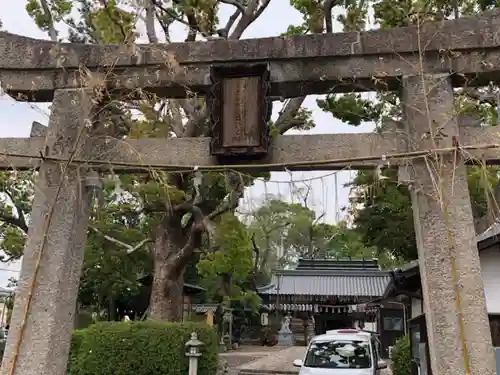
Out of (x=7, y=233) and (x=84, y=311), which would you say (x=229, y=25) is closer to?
(x=7, y=233)

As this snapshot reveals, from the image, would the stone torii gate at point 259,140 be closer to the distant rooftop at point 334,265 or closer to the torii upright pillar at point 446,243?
the torii upright pillar at point 446,243

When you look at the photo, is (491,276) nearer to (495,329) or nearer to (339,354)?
(495,329)

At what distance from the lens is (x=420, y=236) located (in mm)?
5254

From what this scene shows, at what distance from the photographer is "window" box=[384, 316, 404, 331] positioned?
26328 mm

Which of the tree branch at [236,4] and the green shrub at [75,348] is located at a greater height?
the tree branch at [236,4]

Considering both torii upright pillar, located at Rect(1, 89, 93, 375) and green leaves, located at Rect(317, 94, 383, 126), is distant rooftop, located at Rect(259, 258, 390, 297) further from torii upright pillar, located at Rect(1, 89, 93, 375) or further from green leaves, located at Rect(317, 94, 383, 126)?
torii upright pillar, located at Rect(1, 89, 93, 375)

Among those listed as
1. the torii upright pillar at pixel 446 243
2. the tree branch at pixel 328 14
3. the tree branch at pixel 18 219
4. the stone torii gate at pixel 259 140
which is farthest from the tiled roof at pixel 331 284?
the torii upright pillar at pixel 446 243

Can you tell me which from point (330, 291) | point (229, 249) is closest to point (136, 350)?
point (229, 249)

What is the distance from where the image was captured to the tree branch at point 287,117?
14438 millimetres

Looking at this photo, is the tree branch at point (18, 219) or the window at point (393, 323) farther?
the window at point (393, 323)

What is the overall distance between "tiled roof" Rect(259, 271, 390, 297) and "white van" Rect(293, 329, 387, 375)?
15.8 metres

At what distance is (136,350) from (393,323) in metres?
17.8

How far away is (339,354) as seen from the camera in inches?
475

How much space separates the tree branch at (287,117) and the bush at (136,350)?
5996mm
